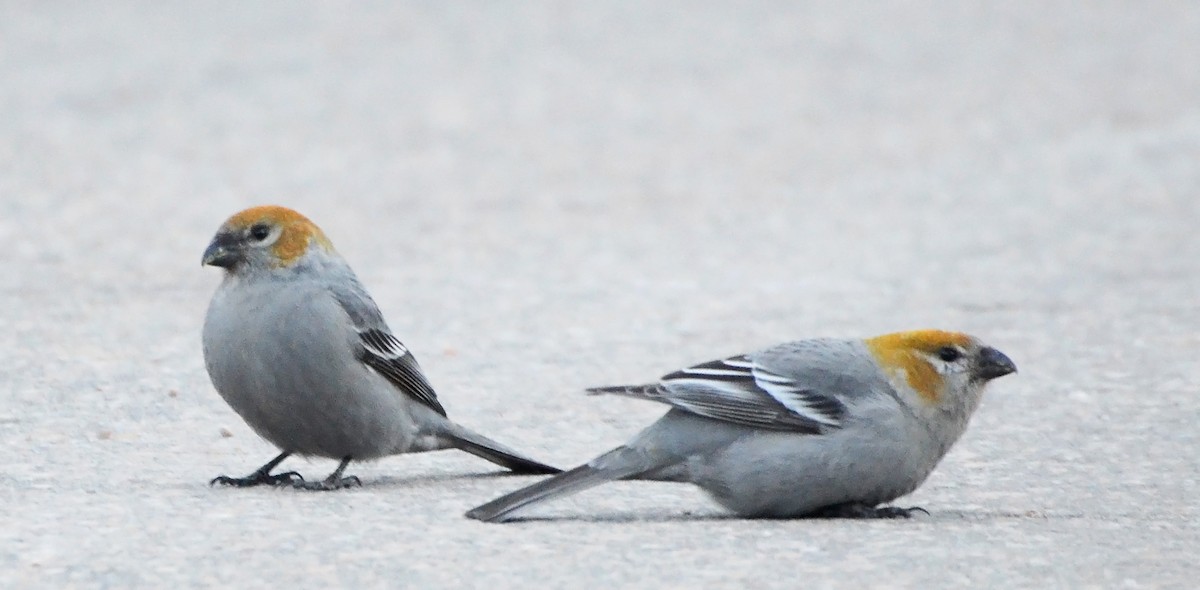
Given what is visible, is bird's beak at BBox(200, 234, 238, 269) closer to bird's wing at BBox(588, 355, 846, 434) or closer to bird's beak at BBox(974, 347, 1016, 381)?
bird's wing at BBox(588, 355, 846, 434)

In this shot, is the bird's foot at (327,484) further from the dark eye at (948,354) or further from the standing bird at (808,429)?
the dark eye at (948,354)

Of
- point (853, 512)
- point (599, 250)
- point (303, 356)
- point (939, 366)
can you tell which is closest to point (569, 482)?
point (853, 512)

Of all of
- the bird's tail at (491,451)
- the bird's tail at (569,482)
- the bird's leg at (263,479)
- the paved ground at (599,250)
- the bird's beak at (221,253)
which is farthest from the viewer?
the bird's tail at (491,451)

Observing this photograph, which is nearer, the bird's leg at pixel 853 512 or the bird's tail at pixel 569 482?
the bird's tail at pixel 569 482

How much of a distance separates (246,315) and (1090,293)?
602 cm

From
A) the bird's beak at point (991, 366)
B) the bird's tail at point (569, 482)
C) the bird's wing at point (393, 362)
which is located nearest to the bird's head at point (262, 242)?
the bird's wing at point (393, 362)

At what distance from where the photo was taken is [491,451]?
21.5 ft

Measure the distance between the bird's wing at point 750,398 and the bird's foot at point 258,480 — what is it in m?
1.15

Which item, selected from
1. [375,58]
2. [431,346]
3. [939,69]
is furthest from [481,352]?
[939,69]

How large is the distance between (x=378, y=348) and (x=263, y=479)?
1.85ft

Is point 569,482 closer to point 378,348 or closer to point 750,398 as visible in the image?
point 750,398

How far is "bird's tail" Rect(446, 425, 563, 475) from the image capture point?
6543 mm

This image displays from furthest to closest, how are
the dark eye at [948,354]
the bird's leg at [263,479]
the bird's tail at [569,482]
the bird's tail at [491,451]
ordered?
the bird's tail at [491,451]
the bird's leg at [263,479]
the dark eye at [948,354]
the bird's tail at [569,482]

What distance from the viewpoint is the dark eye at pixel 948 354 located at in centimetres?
589
